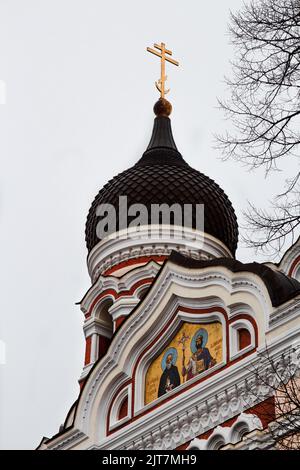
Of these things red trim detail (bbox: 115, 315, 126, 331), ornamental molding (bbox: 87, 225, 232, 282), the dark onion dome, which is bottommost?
red trim detail (bbox: 115, 315, 126, 331)

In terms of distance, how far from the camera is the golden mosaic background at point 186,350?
14.5 metres

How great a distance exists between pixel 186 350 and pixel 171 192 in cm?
616

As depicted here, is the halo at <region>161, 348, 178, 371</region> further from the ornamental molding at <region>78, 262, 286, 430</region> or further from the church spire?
the church spire

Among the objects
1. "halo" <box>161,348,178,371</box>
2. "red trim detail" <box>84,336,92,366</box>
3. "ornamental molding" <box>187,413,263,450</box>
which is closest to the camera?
"ornamental molding" <box>187,413,263,450</box>

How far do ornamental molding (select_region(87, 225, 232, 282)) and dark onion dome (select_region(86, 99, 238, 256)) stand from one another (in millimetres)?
319

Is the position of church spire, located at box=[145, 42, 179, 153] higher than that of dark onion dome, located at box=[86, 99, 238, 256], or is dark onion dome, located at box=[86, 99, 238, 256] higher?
church spire, located at box=[145, 42, 179, 153]

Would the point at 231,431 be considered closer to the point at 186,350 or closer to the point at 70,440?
the point at 186,350

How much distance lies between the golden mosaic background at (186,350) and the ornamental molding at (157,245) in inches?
A: 165

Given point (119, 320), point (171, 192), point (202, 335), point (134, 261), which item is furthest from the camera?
point (171, 192)

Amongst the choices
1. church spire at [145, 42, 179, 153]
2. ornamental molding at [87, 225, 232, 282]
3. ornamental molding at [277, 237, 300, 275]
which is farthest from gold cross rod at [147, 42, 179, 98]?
ornamental molding at [277, 237, 300, 275]

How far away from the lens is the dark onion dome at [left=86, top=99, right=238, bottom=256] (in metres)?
20.5

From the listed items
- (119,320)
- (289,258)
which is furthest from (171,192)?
(289,258)

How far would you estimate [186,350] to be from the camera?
1492cm
